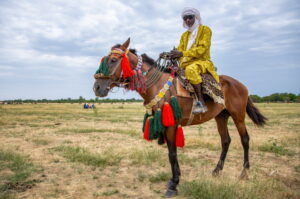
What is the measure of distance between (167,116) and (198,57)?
1.60m

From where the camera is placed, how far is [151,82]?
4301 millimetres

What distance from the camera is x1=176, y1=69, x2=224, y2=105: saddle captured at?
4418 mm

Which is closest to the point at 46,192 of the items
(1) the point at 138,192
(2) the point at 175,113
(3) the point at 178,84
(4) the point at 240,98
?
(1) the point at 138,192

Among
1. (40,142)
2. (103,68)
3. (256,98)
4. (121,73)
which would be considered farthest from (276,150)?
(256,98)

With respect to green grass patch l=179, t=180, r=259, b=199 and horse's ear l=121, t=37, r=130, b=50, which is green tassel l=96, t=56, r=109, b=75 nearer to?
horse's ear l=121, t=37, r=130, b=50

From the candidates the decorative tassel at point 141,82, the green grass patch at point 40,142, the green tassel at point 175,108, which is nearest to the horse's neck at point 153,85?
the decorative tassel at point 141,82

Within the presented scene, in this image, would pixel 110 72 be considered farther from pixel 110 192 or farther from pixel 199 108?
pixel 110 192

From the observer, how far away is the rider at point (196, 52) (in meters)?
4.40

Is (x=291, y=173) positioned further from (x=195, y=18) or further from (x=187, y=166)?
(x=195, y=18)

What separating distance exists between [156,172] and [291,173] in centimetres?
339

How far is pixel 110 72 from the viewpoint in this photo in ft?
13.0

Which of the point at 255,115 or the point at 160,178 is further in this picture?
the point at 255,115

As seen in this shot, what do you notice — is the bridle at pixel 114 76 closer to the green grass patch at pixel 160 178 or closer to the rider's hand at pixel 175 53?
the rider's hand at pixel 175 53

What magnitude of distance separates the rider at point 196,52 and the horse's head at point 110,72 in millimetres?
1117
